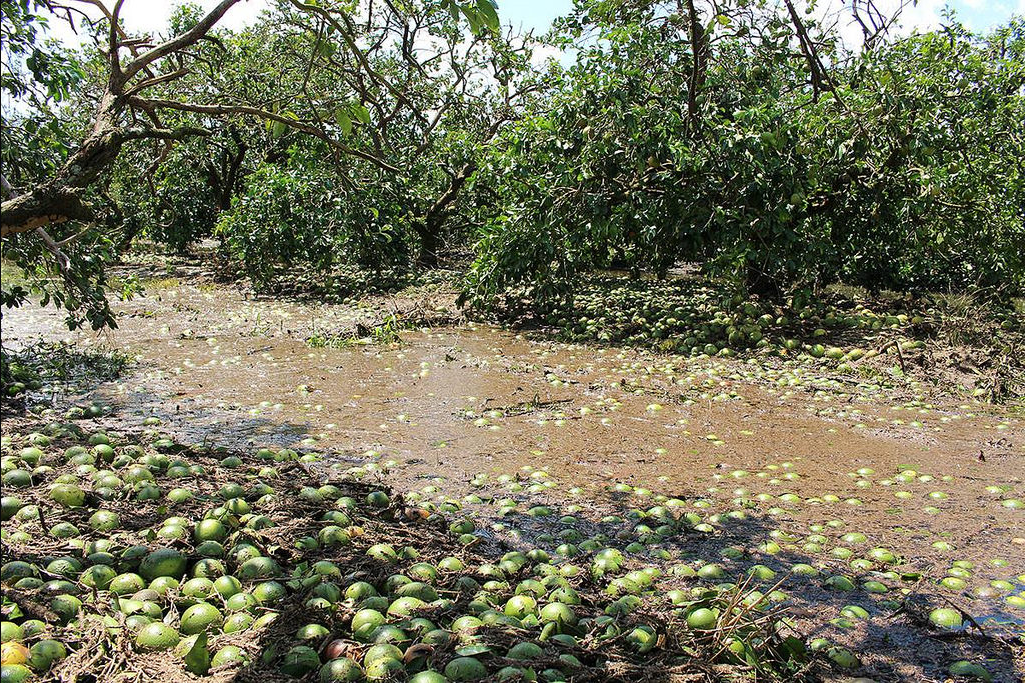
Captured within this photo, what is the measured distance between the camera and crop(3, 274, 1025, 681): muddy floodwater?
133 inches

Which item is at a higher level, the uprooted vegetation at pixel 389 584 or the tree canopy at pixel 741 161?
the tree canopy at pixel 741 161

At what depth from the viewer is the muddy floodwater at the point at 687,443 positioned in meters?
3.39

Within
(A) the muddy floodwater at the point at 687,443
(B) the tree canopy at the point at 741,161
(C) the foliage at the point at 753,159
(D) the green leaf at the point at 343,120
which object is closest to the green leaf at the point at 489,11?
(D) the green leaf at the point at 343,120

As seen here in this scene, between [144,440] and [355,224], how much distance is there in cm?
785

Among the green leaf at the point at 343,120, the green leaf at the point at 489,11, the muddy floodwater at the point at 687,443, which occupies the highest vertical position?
the green leaf at the point at 489,11

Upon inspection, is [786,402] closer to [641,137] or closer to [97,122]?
[641,137]

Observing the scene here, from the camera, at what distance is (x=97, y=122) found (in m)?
4.02

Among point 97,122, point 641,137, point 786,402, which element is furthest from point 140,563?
point 641,137

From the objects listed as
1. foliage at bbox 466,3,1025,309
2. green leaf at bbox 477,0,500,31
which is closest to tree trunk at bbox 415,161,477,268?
foliage at bbox 466,3,1025,309

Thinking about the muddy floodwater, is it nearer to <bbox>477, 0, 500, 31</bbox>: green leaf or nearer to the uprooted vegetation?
the uprooted vegetation

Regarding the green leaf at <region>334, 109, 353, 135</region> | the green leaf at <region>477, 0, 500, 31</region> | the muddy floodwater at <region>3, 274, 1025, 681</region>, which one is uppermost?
the green leaf at <region>477, 0, 500, 31</region>

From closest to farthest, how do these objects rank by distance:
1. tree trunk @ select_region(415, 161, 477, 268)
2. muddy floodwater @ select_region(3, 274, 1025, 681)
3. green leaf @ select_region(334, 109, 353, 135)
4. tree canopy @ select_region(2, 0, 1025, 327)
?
green leaf @ select_region(334, 109, 353, 135) → muddy floodwater @ select_region(3, 274, 1025, 681) → tree canopy @ select_region(2, 0, 1025, 327) → tree trunk @ select_region(415, 161, 477, 268)

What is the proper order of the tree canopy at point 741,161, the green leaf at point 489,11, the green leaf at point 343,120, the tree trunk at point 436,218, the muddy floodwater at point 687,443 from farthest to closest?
the tree trunk at point 436,218
the tree canopy at point 741,161
the muddy floodwater at point 687,443
the green leaf at point 343,120
the green leaf at point 489,11

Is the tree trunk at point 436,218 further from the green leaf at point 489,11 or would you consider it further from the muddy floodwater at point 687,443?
the green leaf at point 489,11
